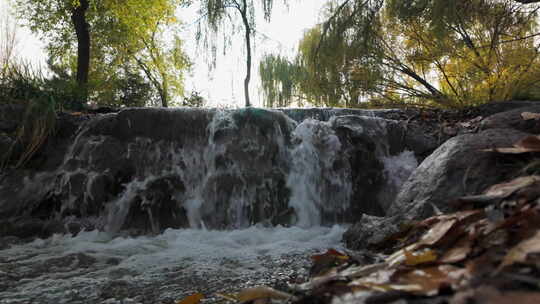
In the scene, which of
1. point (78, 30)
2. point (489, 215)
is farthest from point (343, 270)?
point (78, 30)

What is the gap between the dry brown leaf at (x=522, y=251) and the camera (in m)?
0.70

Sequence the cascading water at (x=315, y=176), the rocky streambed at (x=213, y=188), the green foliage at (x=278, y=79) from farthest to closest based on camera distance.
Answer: the green foliage at (x=278, y=79) → the cascading water at (x=315, y=176) → the rocky streambed at (x=213, y=188)

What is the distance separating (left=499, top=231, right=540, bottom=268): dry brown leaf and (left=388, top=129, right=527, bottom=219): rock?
1.14m

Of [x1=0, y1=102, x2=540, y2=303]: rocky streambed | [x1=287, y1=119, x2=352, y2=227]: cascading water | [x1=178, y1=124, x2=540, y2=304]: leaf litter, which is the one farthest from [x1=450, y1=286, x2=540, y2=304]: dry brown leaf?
[x1=287, y1=119, x2=352, y2=227]: cascading water

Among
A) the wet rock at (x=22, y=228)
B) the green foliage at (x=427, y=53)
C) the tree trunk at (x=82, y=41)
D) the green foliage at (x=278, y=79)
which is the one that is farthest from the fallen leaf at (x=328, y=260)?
the green foliage at (x=278, y=79)

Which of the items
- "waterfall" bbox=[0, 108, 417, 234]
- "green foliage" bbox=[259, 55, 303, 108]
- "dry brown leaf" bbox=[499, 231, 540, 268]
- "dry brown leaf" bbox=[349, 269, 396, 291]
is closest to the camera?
"dry brown leaf" bbox=[499, 231, 540, 268]

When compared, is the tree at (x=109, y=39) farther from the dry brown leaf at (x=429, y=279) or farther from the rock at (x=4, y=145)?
the dry brown leaf at (x=429, y=279)

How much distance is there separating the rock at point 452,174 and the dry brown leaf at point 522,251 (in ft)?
3.73

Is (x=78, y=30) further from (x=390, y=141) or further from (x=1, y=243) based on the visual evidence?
(x=390, y=141)

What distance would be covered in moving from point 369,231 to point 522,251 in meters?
1.66

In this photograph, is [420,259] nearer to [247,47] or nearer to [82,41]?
[247,47]

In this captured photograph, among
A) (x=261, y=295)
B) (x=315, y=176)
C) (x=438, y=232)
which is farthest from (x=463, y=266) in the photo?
(x=315, y=176)

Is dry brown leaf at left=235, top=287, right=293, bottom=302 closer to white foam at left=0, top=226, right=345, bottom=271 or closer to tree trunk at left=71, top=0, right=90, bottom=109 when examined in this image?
white foam at left=0, top=226, right=345, bottom=271

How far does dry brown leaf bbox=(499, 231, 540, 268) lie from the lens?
2.29ft
